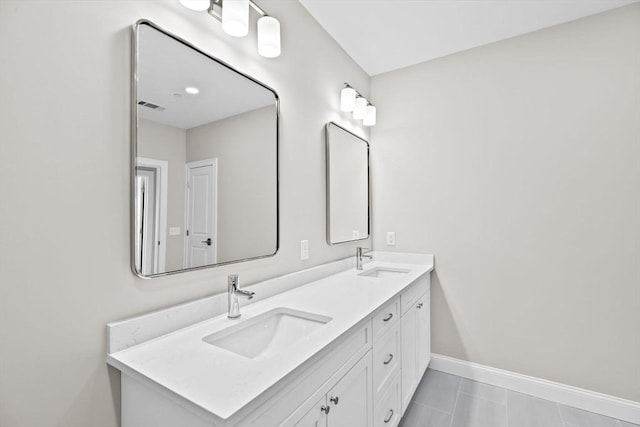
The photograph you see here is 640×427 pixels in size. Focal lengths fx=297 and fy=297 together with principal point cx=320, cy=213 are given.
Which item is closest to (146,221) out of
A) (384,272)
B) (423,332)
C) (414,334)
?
(414,334)

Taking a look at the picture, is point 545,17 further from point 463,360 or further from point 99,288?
point 99,288

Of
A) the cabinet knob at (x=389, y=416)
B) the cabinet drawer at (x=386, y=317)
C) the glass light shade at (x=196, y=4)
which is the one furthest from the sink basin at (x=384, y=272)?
the glass light shade at (x=196, y=4)

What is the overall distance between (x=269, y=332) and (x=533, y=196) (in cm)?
202

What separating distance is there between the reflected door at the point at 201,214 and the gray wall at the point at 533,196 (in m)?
1.77

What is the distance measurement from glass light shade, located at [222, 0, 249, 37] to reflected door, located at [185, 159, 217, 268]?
1.85 ft

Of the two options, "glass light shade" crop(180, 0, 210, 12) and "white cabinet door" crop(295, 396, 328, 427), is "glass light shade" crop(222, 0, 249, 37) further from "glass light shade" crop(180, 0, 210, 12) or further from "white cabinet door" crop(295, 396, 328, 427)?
"white cabinet door" crop(295, 396, 328, 427)

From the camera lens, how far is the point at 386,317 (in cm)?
153

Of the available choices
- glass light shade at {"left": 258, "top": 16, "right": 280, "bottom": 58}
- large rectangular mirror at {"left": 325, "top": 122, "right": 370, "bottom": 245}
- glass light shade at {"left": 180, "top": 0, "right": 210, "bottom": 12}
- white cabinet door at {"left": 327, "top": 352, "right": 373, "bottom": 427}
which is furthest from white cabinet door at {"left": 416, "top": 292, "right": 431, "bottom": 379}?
glass light shade at {"left": 180, "top": 0, "right": 210, "bottom": 12}

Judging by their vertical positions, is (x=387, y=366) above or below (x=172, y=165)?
below

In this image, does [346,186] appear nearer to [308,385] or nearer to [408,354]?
[408,354]

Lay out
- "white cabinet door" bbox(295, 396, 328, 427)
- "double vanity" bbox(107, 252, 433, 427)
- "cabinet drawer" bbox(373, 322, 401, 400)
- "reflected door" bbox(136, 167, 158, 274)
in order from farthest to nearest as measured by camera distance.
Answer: "cabinet drawer" bbox(373, 322, 401, 400) → "reflected door" bbox(136, 167, 158, 274) → "white cabinet door" bbox(295, 396, 328, 427) → "double vanity" bbox(107, 252, 433, 427)

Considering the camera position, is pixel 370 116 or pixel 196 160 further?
pixel 370 116

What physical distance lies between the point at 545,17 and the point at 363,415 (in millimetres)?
2652

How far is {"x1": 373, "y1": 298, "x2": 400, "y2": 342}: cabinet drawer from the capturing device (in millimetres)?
1414
